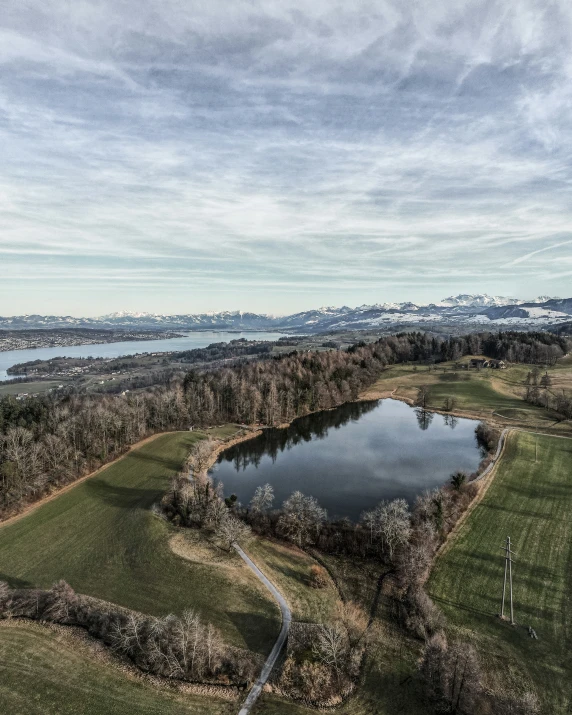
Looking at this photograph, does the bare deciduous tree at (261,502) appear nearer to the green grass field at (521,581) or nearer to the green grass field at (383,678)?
the green grass field at (383,678)

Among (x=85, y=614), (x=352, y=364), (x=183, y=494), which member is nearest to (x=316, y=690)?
(x=85, y=614)

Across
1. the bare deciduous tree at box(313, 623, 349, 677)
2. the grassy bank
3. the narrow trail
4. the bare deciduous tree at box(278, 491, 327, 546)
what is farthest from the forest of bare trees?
the grassy bank

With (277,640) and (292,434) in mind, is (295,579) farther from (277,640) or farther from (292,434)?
(292,434)

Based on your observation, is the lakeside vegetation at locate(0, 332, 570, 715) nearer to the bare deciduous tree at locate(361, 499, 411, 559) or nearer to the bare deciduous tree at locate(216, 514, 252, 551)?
the bare deciduous tree at locate(361, 499, 411, 559)

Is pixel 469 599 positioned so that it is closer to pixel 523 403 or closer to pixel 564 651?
pixel 564 651

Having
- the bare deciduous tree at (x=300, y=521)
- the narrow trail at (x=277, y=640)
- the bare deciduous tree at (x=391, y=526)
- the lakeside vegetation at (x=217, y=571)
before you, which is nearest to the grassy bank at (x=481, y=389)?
the lakeside vegetation at (x=217, y=571)

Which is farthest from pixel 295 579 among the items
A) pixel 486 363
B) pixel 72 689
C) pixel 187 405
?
pixel 486 363
